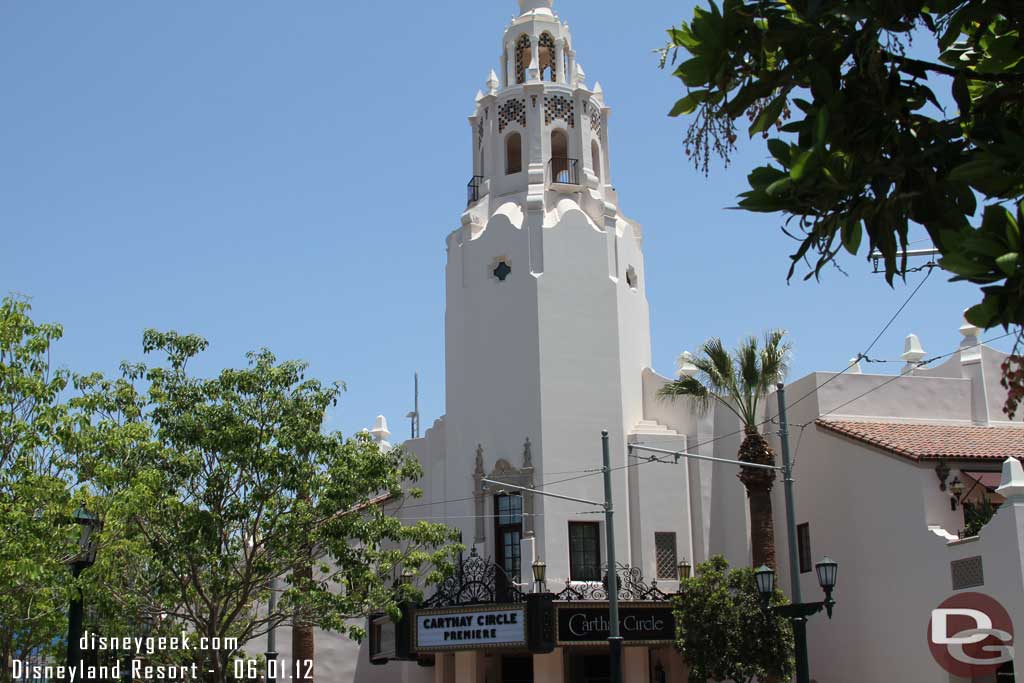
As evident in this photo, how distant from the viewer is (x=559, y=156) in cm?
Result: 3534

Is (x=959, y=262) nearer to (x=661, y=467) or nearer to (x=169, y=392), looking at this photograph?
(x=169, y=392)

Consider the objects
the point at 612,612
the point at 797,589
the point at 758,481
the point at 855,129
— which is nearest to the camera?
the point at 855,129

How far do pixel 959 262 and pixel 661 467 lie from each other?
86.4 feet

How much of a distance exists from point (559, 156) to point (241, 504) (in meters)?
16.8

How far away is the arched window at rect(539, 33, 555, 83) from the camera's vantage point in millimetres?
35562

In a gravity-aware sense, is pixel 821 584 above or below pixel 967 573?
below

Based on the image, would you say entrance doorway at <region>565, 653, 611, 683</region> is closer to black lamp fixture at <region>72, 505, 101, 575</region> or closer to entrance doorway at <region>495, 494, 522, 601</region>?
entrance doorway at <region>495, 494, 522, 601</region>

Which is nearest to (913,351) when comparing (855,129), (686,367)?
(686,367)

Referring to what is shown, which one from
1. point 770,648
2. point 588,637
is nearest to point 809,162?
point 770,648

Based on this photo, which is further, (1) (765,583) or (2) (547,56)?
(2) (547,56)

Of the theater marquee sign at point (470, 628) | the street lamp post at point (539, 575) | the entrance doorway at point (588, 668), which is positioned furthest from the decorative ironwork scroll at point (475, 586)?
the entrance doorway at point (588, 668)

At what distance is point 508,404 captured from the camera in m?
32.0

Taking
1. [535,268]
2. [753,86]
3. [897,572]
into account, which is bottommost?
[897,572]

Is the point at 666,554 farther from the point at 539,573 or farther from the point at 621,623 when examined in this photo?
the point at 539,573
